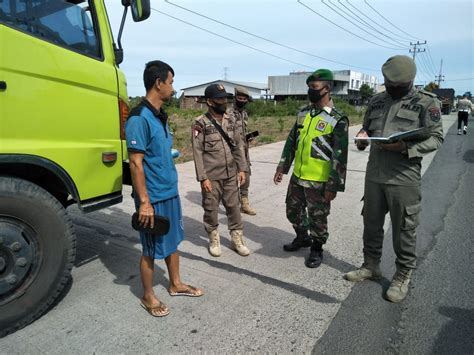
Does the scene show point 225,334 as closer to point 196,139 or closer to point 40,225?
point 40,225

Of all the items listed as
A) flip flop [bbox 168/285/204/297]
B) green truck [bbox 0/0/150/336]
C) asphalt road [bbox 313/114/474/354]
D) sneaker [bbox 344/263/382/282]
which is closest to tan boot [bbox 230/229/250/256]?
flip flop [bbox 168/285/204/297]

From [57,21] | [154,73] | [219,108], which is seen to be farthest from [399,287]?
[57,21]

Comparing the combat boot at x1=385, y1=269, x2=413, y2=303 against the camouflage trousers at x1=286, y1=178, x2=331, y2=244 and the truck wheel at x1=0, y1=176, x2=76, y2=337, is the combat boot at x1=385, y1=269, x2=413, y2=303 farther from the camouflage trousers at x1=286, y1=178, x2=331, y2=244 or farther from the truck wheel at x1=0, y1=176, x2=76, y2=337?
the truck wheel at x1=0, y1=176, x2=76, y2=337

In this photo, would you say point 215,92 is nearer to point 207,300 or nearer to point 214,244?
point 214,244

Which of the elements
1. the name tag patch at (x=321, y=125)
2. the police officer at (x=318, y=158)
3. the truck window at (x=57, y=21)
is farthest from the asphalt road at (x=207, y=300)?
the truck window at (x=57, y=21)

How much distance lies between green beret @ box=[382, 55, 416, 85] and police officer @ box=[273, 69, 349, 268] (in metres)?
0.60

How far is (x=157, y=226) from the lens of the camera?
2.55 meters

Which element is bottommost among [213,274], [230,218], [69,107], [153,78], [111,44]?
[213,274]

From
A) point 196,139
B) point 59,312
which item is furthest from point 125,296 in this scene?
point 196,139

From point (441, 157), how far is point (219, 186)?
Result: 350 inches

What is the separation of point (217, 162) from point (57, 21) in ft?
5.93

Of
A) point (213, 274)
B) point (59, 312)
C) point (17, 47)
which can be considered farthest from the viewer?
point (213, 274)

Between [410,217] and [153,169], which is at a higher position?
[153,169]

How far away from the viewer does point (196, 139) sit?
366 centimetres
